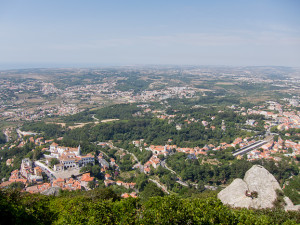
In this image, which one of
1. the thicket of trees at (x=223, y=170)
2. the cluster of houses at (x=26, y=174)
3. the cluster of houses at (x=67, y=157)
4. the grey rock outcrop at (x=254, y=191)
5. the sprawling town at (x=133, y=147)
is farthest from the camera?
the cluster of houses at (x=67, y=157)

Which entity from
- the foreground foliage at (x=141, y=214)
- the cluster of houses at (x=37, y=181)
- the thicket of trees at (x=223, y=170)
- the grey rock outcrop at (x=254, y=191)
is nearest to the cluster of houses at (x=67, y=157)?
the cluster of houses at (x=37, y=181)

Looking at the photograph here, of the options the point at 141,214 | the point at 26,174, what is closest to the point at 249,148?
the point at 141,214

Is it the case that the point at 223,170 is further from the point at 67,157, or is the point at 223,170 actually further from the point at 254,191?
the point at 67,157

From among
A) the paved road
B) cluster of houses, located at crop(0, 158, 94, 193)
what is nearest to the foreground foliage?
cluster of houses, located at crop(0, 158, 94, 193)

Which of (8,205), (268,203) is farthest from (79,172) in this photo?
(268,203)

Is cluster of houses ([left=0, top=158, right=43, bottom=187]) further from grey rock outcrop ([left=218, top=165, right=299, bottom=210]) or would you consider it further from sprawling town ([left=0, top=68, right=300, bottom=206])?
grey rock outcrop ([left=218, top=165, right=299, bottom=210])

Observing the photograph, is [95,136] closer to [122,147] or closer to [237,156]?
[122,147]

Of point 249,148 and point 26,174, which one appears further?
point 249,148

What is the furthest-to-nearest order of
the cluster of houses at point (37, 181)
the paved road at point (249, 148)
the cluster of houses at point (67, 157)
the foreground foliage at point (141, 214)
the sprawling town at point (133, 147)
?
the paved road at point (249, 148) < the cluster of houses at point (67, 157) < the sprawling town at point (133, 147) < the cluster of houses at point (37, 181) < the foreground foliage at point (141, 214)

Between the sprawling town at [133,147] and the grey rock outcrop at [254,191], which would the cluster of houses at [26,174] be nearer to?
the sprawling town at [133,147]
